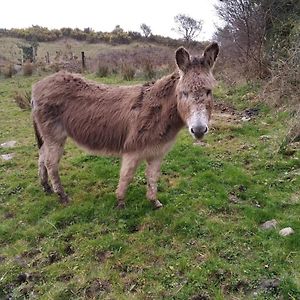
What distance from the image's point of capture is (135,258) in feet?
12.8

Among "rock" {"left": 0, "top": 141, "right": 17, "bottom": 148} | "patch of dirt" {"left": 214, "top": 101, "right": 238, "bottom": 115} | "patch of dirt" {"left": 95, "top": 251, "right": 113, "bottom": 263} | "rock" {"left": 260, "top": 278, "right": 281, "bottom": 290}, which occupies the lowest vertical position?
"patch of dirt" {"left": 95, "top": 251, "right": 113, "bottom": 263}

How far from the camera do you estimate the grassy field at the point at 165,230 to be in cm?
348

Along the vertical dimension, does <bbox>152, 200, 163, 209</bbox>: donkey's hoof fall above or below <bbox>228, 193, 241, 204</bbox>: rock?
below

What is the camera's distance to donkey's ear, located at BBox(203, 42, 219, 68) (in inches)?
159

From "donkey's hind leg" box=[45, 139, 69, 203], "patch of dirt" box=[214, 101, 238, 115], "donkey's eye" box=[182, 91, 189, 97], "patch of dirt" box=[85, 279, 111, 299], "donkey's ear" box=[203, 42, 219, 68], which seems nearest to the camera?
"patch of dirt" box=[85, 279, 111, 299]

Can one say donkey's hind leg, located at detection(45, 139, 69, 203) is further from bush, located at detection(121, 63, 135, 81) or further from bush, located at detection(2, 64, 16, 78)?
bush, located at detection(2, 64, 16, 78)

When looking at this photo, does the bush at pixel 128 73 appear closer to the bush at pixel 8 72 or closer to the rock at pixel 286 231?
the bush at pixel 8 72

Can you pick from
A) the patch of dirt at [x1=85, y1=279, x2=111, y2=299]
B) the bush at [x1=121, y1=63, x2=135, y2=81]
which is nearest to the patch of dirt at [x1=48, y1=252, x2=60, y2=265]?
the patch of dirt at [x1=85, y1=279, x2=111, y2=299]

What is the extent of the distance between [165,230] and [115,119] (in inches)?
64.1

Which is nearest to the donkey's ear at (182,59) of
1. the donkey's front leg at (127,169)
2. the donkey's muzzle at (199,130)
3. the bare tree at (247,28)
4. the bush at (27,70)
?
the donkey's muzzle at (199,130)

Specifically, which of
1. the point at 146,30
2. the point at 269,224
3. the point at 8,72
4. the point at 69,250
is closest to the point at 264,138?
the point at 269,224

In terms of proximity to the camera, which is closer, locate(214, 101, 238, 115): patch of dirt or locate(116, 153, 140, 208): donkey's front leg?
locate(116, 153, 140, 208): donkey's front leg

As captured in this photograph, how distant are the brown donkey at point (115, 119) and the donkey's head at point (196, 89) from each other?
15mm

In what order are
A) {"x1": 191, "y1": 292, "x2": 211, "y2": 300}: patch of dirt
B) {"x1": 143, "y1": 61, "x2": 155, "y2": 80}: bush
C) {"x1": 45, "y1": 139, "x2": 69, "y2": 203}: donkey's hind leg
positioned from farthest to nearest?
{"x1": 143, "y1": 61, "x2": 155, "y2": 80}: bush → {"x1": 45, "y1": 139, "x2": 69, "y2": 203}: donkey's hind leg → {"x1": 191, "y1": 292, "x2": 211, "y2": 300}: patch of dirt
